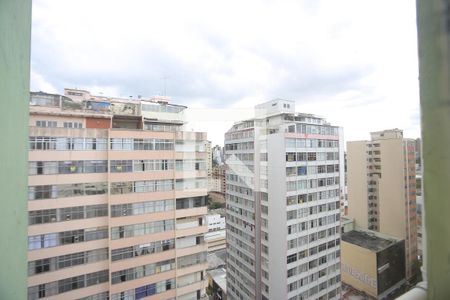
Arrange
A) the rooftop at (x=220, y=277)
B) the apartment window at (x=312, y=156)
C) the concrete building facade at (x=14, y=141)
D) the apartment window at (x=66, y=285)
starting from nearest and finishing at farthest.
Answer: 1. the concrete building facade at (x=14, y=141)
2. the apartment window at (x=66, y=285)
3. the apartment window at (x=312, y=156)
4. the rooftop at (x=220, y=277)

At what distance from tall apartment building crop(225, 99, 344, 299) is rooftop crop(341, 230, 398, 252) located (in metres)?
3.59

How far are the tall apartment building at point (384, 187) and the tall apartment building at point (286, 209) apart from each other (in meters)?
7.66

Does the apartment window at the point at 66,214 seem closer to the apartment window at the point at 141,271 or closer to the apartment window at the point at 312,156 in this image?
the apartment window at the point at 141,271

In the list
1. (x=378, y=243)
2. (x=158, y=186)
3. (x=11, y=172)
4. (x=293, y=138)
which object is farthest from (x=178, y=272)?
(x=378, y=243)

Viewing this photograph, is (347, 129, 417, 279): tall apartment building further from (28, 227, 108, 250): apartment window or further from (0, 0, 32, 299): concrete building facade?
(0, 0, 32, 299): concrete building facade

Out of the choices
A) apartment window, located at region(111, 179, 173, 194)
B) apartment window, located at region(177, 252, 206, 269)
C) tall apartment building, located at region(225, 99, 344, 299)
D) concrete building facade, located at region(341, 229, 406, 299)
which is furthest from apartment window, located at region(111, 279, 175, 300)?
concrete building facade, located at region(341, 229, 406, 299)

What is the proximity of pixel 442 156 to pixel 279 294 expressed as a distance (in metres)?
11.4

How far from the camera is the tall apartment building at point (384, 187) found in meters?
15.8

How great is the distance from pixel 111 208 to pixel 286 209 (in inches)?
266

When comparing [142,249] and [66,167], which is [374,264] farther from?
[66,167]

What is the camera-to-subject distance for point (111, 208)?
252 inches

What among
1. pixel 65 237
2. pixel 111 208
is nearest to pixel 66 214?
pixel 65 237

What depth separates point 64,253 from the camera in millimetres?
5949

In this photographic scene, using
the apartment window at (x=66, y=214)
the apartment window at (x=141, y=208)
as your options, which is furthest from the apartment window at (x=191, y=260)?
the apartment window at (x=66, y=214)
